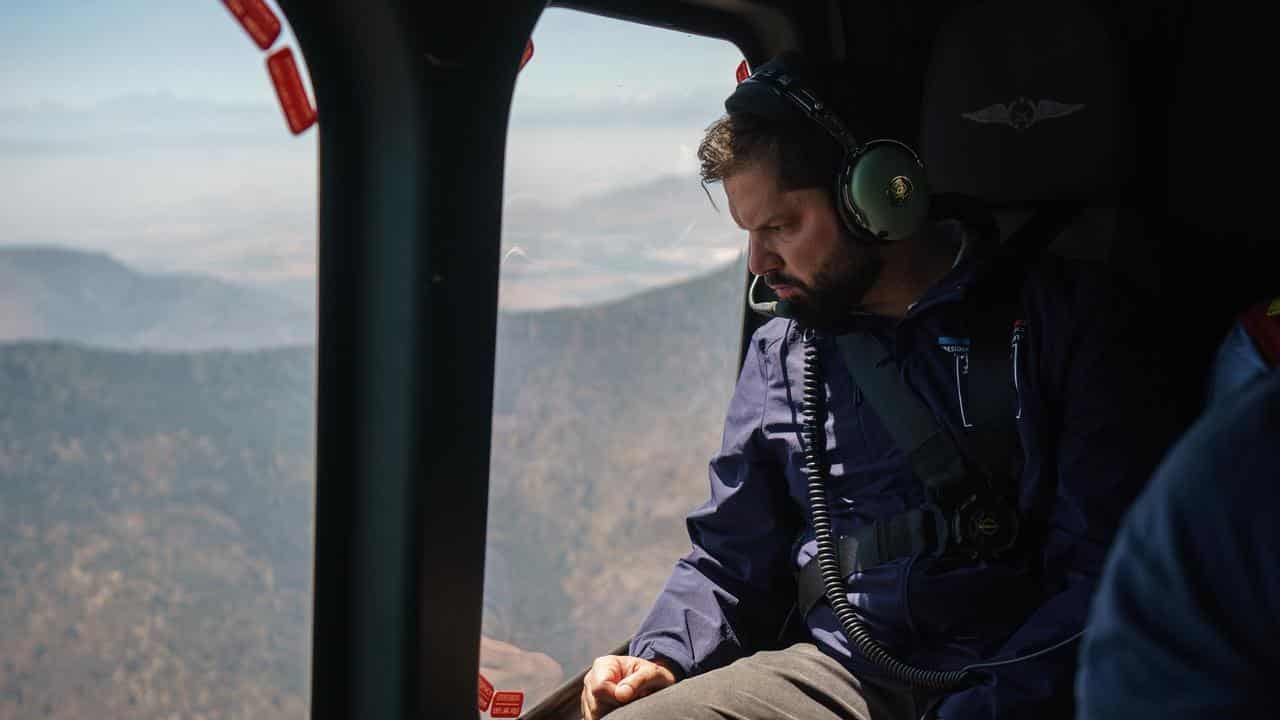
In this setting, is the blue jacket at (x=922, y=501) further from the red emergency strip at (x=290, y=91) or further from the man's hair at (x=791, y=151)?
the red emergency strip at (x=290, y=91)

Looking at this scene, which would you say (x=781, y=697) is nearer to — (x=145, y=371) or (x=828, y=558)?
(x=828, y=558)

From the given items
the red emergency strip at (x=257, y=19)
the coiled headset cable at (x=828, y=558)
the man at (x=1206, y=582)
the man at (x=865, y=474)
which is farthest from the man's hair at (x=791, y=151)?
the man at (x=1206, y=582)

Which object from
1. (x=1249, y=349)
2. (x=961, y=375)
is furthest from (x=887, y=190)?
(x=1249, y=349)

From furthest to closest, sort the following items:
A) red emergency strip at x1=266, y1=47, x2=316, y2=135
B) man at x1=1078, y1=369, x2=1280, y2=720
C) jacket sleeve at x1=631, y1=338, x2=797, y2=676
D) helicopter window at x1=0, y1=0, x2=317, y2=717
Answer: jacket sleeve at x1=631, y1=338, x2=797, y2=676, red emergency strip at x1=266, y1=47, x2=316, y2=135, helicopter window at x1=0, y1=0, x2=317, y2=717, man at x1=1078, y1=369, x2=1280, y2=720

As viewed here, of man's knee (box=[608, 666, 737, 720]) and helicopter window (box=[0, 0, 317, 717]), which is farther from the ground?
helicopter window (box=[0, 0, 317, 717])

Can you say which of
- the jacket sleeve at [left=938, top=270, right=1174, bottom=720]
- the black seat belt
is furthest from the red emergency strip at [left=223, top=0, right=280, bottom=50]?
the jacket sleeve at [left=938, top=270, right=1174, bottom=720]

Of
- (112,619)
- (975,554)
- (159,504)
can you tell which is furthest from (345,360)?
(975,554)

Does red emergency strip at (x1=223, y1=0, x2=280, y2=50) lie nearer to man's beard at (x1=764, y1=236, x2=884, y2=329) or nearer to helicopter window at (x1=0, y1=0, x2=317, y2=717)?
helicopter window at (x1=0, y1=0, x2=317, y2=717)
